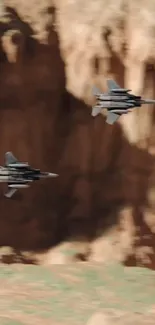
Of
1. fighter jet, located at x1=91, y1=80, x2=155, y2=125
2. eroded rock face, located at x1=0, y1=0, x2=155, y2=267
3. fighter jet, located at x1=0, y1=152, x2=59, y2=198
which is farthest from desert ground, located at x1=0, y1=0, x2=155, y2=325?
fighter jet, located at x1=91, y1=80, x2=155, y2=125

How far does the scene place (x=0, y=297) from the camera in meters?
9.20

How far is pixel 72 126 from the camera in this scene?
12.2 m

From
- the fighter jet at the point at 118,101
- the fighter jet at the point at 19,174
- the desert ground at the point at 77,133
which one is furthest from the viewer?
the desert ground at the point at 77,133

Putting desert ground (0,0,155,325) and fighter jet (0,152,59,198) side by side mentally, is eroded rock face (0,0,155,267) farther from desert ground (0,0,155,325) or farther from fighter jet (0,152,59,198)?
fighter jet (0,152,59,198)

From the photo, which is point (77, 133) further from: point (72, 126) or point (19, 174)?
point (19, 174)

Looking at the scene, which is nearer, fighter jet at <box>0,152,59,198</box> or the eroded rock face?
fighter jet at <box>0,152,59,198</box>

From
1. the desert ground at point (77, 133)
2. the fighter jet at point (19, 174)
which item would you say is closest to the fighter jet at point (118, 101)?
the fighter jet at point (19, 174)

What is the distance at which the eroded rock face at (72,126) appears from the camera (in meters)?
11.7

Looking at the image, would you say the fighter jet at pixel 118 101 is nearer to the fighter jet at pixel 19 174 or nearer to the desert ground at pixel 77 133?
the fighter jet at pixel 19 174

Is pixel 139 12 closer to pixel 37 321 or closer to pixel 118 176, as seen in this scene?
pixel 118 176

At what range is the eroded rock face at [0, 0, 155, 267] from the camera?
11.7 m

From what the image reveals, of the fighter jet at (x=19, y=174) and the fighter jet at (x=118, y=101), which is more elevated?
the fighter jet at (x=118, y=101)

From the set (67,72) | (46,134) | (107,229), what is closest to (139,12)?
(67,72)

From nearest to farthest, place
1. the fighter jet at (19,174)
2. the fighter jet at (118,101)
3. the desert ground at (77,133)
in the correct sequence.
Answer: the fighter jet at (118,101) → the fighter jet at (19,174) → the desert ground at (77,133)
